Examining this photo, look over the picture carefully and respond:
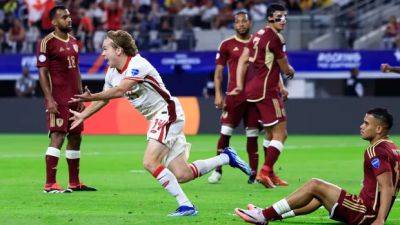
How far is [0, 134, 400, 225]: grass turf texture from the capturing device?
36.0 ft

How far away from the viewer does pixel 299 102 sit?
1193 inches

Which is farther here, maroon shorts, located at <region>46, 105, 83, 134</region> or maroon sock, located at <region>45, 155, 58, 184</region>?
maroon shorts, located at <region>46, 105, 83, 134</region>

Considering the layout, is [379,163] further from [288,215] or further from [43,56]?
[43,56]

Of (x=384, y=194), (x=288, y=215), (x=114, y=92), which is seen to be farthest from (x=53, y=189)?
(x=384, y=194)

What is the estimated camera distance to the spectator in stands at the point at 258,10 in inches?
1357

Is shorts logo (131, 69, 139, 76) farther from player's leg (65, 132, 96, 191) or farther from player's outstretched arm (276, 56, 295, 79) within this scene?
player's outstretched arm (276, 56, 295, 79)

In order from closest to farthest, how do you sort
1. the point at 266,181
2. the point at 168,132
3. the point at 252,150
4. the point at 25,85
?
the point at 168,132 → the point at 266,181 → the point at 252,150 → the point at 25,85

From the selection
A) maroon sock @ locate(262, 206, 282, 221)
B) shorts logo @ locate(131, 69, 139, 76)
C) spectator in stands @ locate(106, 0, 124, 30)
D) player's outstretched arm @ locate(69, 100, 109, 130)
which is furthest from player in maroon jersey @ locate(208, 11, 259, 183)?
spectator in stands @ locate(106, 0, 124, 30)

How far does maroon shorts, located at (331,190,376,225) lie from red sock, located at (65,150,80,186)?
5.15 metres

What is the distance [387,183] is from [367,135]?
525mm

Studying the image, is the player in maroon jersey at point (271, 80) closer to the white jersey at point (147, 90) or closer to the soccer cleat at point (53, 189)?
the soccer cleat at point (53, 189)

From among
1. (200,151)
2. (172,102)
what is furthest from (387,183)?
(200,151)

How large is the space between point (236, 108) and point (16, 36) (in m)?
22.4

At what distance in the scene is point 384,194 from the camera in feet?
31.3
